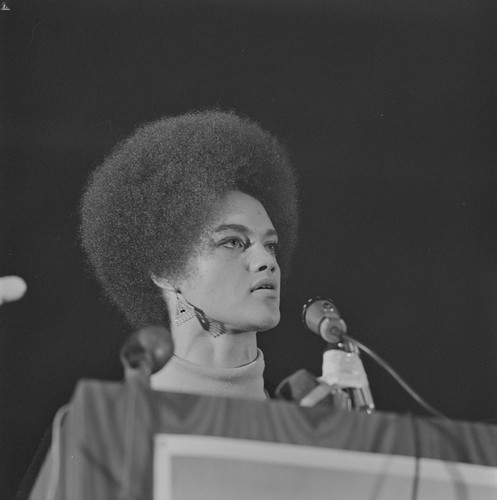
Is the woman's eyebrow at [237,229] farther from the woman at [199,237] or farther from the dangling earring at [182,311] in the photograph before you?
the dangling earring at [182,311]

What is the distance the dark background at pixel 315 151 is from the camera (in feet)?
9.61

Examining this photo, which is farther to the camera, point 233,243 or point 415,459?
point 233,243

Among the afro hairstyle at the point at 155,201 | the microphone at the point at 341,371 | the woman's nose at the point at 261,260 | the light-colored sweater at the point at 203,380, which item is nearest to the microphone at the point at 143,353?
the microphone at the point at 341,371

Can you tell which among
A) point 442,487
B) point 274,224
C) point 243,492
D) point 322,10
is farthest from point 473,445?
point 322,10

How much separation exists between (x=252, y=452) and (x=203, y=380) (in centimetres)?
101

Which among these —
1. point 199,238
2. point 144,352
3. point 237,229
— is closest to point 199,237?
point 199,238

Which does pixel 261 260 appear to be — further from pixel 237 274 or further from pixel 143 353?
pixel 143 353

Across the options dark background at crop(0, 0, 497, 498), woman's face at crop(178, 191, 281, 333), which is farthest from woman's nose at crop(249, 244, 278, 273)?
dark background at crop(0, 0, 497, 498)

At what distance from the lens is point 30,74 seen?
117 inches

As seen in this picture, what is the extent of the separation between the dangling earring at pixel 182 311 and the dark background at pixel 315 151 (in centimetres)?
20

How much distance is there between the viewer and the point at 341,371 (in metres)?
2.00

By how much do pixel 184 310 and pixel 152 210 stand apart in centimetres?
33

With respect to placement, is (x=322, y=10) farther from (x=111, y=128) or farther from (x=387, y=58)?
(x=111, y=128)

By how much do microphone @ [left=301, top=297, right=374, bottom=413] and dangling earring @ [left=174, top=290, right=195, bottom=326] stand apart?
733 millimetres
